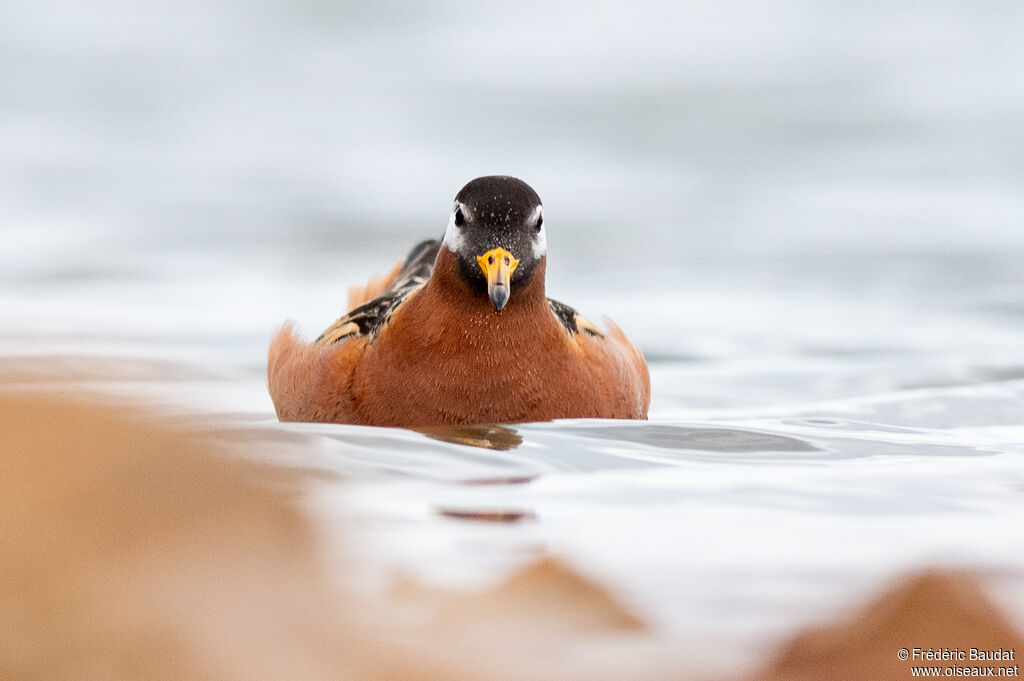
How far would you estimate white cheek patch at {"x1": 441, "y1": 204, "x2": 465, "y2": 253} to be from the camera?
6.08 m

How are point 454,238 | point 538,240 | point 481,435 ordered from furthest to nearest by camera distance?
point 538,240 → point 454,238 → point 481,435

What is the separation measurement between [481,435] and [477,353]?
48.4 inches

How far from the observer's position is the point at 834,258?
521 inches

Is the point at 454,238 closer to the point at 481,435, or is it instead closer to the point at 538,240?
the point at 538,240

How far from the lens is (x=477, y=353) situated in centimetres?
601

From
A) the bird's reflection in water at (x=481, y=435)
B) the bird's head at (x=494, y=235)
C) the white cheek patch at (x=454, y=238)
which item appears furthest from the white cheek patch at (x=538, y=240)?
the bird's reflection in water at (x=481, y=435)

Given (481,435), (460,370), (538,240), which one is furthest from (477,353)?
(481,435)

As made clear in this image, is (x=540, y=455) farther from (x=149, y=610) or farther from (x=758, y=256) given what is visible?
(x=758, y=256)

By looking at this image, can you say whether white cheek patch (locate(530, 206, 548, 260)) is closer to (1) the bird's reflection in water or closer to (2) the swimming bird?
(2) the swimming bird

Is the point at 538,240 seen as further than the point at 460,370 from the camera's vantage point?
Yes

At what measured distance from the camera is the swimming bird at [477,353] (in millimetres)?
5848

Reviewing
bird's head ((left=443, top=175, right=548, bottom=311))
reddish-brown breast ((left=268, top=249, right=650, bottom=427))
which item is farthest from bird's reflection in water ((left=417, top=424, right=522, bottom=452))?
bird's head ((left=443, top=175, right=548, bottom=311))

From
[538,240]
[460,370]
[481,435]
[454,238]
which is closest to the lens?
[481,435]

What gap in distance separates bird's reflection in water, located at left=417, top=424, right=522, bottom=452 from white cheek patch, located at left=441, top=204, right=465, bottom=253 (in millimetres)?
1077
